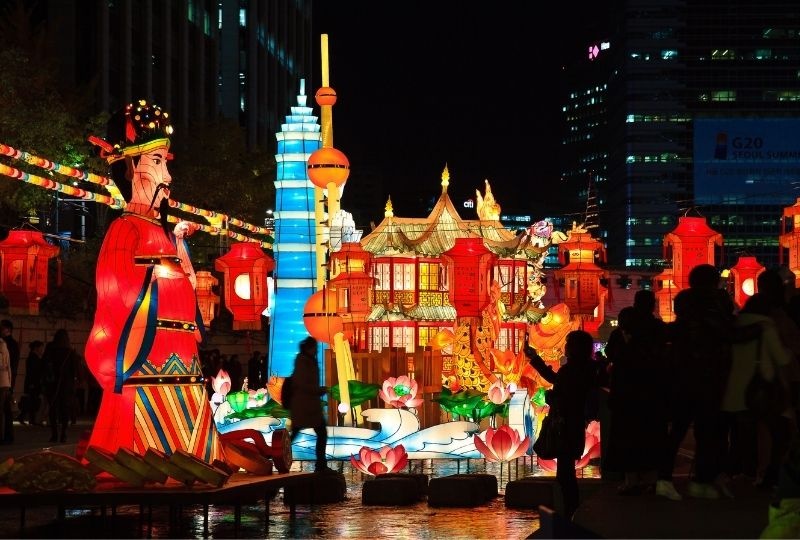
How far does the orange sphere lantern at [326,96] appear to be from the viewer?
23.4 meters

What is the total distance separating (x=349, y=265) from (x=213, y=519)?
32.6 ft

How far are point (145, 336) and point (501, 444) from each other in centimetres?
565

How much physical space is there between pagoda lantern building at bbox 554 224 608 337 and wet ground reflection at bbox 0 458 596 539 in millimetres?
11084

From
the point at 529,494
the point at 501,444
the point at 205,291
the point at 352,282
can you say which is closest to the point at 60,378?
the point at 205,291

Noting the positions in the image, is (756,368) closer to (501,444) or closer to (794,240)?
(501,444)

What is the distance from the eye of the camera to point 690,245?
22578mm

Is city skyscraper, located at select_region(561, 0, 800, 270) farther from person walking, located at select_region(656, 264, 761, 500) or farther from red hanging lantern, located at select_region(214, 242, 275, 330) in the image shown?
person walking, located at select_region(656, 264, 761, 500)

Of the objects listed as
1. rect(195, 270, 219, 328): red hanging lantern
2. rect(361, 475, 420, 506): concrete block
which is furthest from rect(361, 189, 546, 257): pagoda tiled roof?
rect(361, 475, 420, 506): concrete block

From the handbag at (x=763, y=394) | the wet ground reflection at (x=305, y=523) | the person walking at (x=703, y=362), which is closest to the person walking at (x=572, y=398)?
the person walking at (x=703, y=362)

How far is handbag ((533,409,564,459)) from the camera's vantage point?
998 cm

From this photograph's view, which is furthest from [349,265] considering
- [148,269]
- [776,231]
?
[776,231]

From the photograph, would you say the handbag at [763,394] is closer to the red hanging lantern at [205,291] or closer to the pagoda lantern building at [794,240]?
the pagoda lantern building at [794,240]

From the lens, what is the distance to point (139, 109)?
1312 cm

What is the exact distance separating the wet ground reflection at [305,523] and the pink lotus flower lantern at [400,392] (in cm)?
488
